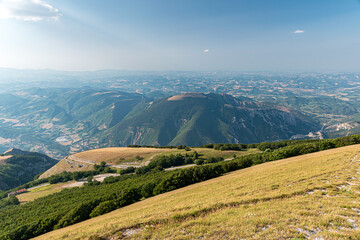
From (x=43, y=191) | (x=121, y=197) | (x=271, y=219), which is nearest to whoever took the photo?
(x=271, y=219)

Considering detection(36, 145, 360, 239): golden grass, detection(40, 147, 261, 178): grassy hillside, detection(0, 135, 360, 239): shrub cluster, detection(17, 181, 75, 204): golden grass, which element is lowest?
detection(17, 181, 75, 204): golden grass

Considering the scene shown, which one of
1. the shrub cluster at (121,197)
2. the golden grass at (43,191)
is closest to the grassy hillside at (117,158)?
the golden grass at (43,191)

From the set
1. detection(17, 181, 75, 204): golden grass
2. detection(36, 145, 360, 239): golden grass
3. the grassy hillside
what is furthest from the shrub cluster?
the grassy hillside

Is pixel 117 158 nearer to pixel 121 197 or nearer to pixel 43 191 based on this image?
pixel 43 191

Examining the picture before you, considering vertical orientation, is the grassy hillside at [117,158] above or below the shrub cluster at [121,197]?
below

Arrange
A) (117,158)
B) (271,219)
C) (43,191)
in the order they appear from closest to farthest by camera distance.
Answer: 1. (271,219)
2. (43,191)
3. (117,158)

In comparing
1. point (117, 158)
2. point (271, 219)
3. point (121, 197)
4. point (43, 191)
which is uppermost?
point (271, 219)

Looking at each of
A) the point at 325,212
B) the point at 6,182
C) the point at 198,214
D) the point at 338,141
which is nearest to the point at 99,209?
the point at 198,214

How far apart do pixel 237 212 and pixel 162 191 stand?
38.4 m

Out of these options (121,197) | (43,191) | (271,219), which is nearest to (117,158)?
(43,191)

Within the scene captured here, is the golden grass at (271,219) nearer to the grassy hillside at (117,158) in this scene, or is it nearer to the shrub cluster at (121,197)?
the shrub cluster at (121,197)

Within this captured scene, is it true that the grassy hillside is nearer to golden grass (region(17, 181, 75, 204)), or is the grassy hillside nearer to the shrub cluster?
golden grass (region(17, 181, 75, 204))

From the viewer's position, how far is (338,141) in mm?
67625

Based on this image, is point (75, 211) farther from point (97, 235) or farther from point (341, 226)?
point (341, 226)
